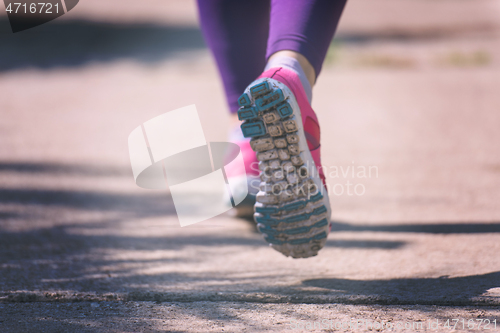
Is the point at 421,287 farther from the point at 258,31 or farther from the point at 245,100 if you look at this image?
the point at 258,31

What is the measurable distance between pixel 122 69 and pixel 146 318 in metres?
4.46

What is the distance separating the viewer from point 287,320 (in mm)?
842

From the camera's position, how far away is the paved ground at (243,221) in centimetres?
89

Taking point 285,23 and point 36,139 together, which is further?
point 36,139

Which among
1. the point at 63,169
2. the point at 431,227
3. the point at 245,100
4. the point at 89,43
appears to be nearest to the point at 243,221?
the point at 431,227

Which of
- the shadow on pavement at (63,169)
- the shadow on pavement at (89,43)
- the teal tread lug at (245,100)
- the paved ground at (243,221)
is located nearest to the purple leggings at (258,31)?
the teal tread lug at (245,100)

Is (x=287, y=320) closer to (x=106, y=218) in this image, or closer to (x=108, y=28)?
(x=106, y=218)

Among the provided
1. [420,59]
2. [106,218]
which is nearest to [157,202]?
[106,218]

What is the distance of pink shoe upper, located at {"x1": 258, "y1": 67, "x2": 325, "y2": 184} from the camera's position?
1.01m

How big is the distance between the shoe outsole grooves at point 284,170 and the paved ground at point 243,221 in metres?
0.12

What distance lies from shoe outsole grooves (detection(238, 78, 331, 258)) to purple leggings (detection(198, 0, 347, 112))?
0.21 metres

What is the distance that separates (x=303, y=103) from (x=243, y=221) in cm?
63

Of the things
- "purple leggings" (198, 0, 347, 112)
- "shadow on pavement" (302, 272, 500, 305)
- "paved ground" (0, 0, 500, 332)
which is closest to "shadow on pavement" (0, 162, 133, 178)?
"paved ground" (0, 0, 500, 332)

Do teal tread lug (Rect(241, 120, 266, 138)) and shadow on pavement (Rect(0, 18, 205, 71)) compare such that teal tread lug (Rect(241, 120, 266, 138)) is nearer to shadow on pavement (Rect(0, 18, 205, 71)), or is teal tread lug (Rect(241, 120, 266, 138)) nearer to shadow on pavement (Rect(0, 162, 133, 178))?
shadow on pavement (Rect(0, 162, 133, 178))
